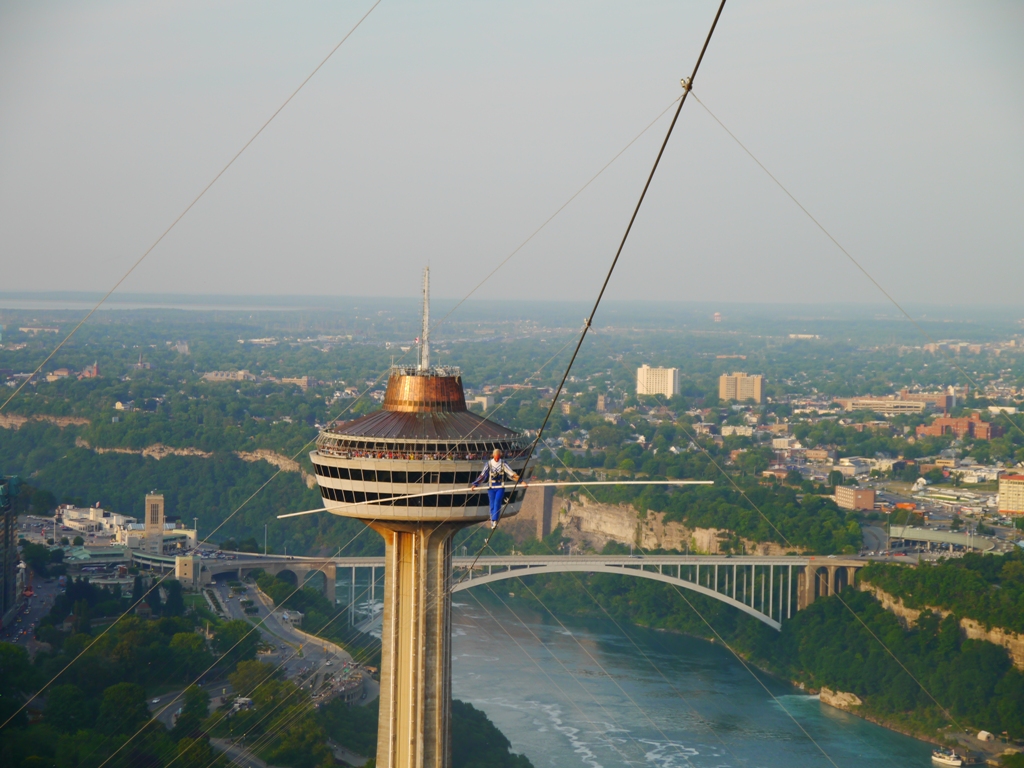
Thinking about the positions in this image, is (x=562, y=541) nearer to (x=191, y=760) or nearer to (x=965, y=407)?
(x=191, y=760)

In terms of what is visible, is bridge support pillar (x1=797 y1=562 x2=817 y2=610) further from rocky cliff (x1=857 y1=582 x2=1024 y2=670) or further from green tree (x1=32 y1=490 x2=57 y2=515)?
green tree (x1=32 y1=490 x2=57 y2=515)

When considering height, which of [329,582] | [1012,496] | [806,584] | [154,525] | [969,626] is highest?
[1012,496]

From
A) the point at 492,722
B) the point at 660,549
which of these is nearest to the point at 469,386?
the point at 660,549

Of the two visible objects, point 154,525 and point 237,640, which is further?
point 154,525

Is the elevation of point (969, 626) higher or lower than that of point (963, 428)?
lower

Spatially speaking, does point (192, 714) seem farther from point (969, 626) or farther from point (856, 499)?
point (856, 499)

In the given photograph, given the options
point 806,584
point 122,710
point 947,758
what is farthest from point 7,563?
point 806,584
